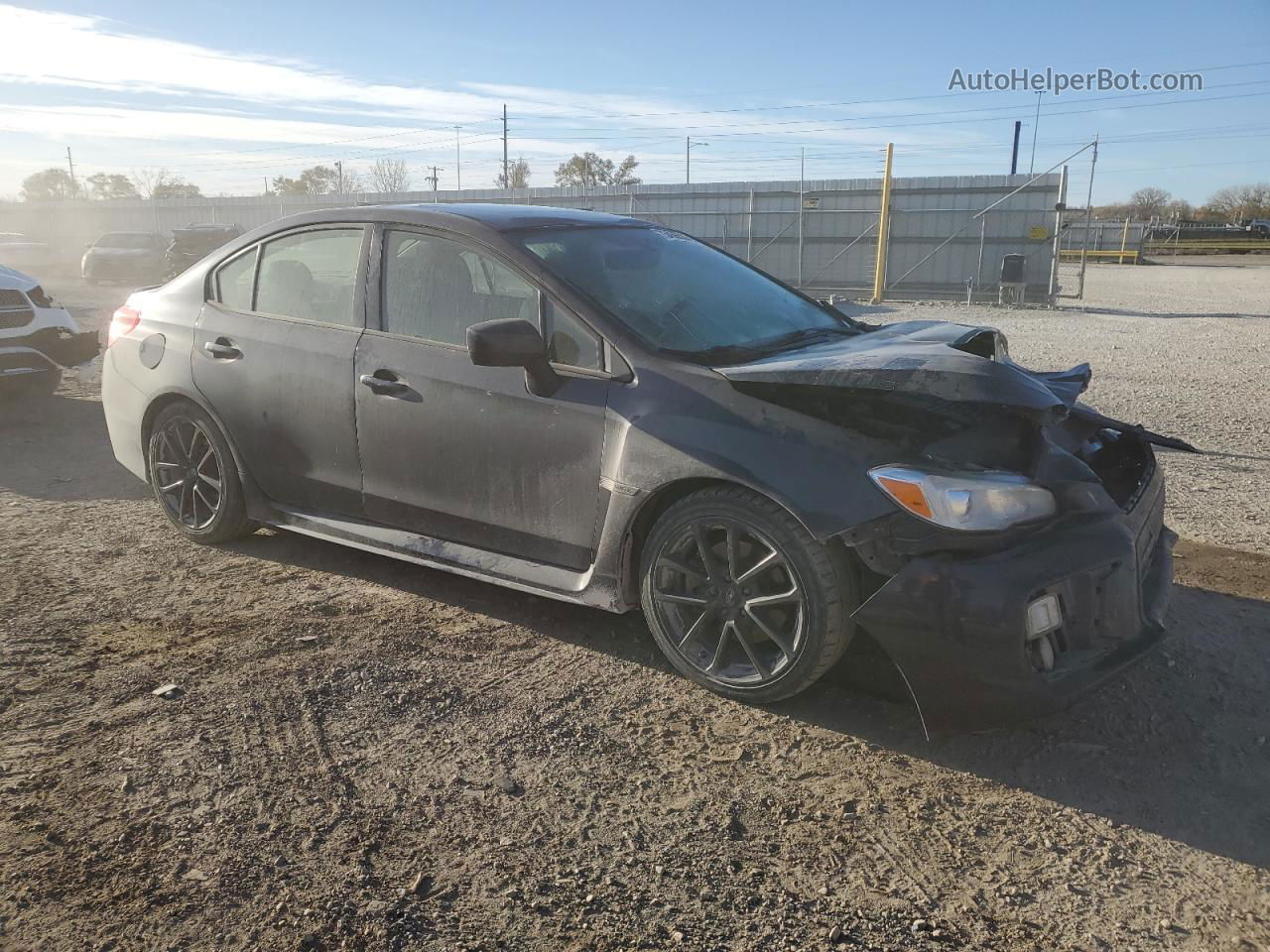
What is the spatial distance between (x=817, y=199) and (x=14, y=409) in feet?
70.6

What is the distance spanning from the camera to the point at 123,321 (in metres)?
5.13

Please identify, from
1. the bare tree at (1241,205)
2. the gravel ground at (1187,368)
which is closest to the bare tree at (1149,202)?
the bare tree at (1241,205)

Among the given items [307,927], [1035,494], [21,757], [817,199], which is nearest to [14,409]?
[21,757]

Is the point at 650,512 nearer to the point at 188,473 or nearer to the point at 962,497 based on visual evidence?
the point at 962,497

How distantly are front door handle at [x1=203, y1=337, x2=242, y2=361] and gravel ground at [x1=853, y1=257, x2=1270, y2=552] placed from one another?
10.1 ft

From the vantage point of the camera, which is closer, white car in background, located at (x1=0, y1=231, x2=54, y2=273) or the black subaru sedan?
the black subaru sedan

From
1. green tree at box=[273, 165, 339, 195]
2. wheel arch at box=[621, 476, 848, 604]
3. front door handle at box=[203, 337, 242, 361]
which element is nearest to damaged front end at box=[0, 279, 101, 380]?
front door handle at box=[203, 337, 242, 361]

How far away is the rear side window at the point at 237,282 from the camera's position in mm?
4652

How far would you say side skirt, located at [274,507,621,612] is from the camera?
11.8ft

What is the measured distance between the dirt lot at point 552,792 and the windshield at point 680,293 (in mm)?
1228

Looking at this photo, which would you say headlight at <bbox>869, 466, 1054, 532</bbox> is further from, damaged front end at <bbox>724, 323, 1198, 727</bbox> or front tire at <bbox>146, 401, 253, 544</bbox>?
front tire at <bbox>146, 401, 253, 544</bbox>

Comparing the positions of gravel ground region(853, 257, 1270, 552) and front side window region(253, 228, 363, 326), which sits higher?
front side window region(253, 228, 363, 326)

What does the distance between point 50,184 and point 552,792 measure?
102 m

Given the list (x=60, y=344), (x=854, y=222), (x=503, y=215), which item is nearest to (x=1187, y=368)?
(x=503, y=215)
